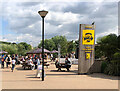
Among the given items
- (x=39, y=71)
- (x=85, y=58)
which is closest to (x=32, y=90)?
(x=39, y=71)

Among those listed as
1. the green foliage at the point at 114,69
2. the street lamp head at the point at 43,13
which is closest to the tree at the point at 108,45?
the green foliage at the point at 114,69

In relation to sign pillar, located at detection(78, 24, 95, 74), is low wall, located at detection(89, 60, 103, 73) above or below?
below

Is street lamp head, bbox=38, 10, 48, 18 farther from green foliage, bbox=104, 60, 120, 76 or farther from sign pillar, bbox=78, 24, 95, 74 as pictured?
green foliage, bbox=104, 60, 120, 76

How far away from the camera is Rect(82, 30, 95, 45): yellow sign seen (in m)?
14.2

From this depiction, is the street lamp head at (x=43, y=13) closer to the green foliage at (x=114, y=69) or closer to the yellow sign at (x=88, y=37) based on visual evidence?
the yellow sign at (x=88, y=37)

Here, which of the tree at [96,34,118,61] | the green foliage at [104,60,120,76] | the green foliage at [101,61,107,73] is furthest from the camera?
the green foliage at [101,61,107,73]

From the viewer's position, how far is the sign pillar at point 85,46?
46.6 ft

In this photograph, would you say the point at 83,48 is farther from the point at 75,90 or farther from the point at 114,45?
the point at 75,90

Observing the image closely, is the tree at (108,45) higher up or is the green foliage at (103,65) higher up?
the tree at (108,45)

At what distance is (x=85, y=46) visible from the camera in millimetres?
14281

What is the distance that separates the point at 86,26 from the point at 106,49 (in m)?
2.58

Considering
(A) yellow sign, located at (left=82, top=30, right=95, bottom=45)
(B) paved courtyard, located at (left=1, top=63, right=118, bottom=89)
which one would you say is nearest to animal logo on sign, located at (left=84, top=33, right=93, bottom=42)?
(A) yellow sign, located at (left=82, top=30, right=95, bottom=45)

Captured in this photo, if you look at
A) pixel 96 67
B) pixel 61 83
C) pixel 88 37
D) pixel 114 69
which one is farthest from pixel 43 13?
pixel 96 67

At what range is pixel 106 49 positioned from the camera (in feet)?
47.5
